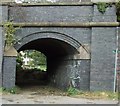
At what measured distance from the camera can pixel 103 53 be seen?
1602 centimetres

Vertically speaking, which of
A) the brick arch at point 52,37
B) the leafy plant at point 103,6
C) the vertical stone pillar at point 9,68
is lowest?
the vertical stone pillar at point 9,68

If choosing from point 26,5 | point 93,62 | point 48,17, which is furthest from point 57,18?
point 93,62

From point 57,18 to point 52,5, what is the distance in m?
0.67

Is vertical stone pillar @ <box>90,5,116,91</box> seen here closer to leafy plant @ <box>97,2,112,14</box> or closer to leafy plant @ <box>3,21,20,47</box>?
leafy plant @ <box>97,2,112,14</box>

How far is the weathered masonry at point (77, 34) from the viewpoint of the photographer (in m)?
16.0

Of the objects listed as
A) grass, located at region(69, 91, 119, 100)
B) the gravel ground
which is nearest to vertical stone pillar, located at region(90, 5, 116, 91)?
grass, located at region(69, 91, 119, 100)

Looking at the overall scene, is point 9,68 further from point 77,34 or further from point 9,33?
point 77,34

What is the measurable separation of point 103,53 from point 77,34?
1.54 meters

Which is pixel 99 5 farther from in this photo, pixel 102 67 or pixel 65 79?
pixel 65 79

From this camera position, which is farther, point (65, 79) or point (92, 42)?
point (65, 79)

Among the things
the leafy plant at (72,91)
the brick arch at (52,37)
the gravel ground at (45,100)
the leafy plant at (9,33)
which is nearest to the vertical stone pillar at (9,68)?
the leafy plant at (9,33)

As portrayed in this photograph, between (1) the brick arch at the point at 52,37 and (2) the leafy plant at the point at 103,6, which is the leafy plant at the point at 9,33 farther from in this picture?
(2) the leafy plant at the point at 103,6

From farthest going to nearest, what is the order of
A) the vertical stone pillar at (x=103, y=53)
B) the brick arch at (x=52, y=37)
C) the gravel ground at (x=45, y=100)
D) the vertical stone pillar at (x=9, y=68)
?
the brick arch at (x=52, y=37), the vertical stone pillar at (x=9, y=68), the vertical stone pillar at (x=103, y=53), the gravel ground at (x=45, y=100)

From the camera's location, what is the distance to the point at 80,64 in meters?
16.4
